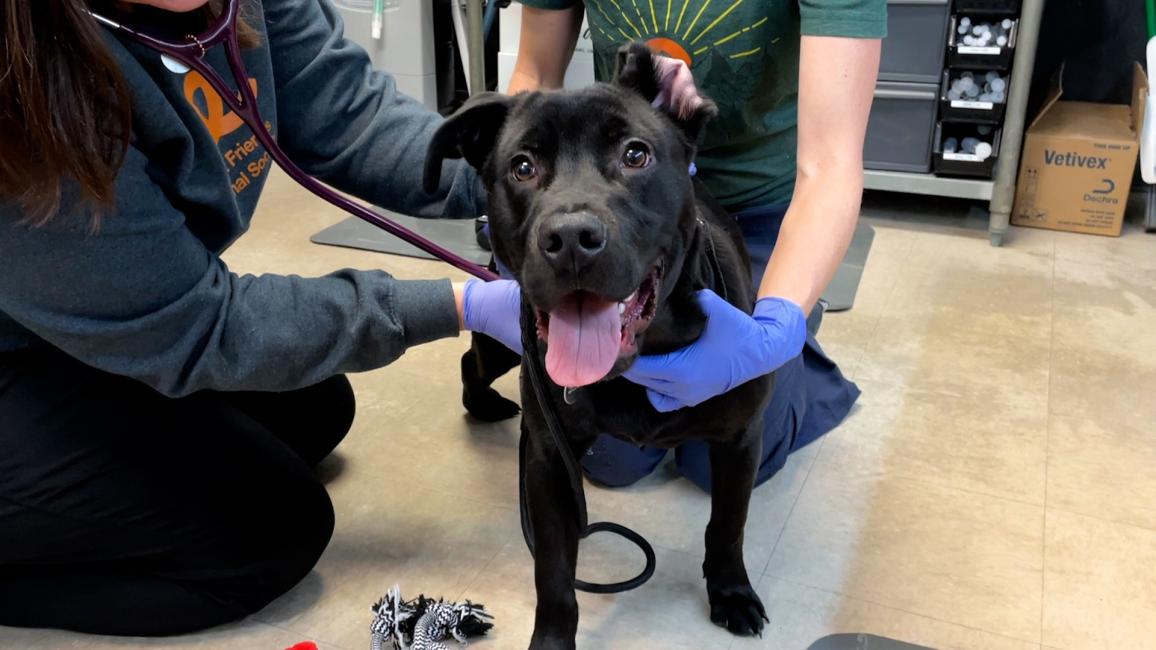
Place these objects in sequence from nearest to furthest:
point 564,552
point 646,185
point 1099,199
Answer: point 646,185, point 564,552, point 1099,199

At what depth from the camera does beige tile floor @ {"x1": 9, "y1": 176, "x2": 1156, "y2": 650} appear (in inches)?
56.6

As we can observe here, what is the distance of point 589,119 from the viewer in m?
1.11

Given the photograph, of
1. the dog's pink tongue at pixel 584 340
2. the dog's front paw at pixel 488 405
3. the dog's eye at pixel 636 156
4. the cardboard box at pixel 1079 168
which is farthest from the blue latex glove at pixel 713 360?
the cardboard box at pixel 1079 168

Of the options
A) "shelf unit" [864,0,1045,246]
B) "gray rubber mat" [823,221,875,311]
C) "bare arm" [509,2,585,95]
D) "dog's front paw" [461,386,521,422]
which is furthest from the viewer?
"shelf unit" [864,0,1045,246]

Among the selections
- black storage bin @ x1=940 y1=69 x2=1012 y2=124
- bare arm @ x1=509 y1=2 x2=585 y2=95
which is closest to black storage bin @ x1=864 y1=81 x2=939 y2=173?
black storage bin @ x1=940 y1=69 x2=1012 y2=124

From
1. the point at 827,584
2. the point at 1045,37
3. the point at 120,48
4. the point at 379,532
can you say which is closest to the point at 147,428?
the point at 379,532

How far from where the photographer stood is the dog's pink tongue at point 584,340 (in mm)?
1077

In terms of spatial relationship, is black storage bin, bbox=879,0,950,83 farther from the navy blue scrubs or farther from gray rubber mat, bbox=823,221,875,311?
the navy blue scrubs

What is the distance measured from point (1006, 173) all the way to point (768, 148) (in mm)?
1578

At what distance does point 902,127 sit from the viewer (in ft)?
10.4

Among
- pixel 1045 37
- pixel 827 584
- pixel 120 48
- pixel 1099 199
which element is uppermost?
pixel 120 48

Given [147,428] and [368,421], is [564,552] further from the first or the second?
[368,421]

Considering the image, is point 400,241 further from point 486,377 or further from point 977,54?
point 977,54

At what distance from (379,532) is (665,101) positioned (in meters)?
0.96
